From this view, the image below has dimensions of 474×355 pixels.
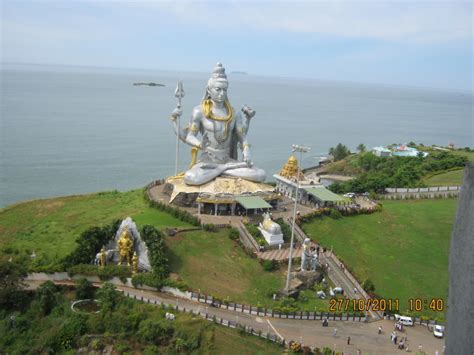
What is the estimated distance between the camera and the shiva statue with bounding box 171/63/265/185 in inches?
1084

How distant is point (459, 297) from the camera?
3.25m

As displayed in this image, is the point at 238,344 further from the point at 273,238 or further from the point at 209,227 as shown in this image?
the point at 209,227

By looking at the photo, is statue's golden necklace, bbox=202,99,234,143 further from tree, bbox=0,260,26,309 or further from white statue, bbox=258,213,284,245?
tree, bbox=0,260,26,309

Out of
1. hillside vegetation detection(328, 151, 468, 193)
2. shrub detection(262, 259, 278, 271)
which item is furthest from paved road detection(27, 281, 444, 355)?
hillside vegetation detection(328, 151, 468, 193)

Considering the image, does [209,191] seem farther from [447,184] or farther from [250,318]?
[447,184]

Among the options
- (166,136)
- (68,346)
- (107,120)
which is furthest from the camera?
(107,120)

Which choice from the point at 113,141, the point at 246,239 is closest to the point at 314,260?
the point at 246,239

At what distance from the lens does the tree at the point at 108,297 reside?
16.9m

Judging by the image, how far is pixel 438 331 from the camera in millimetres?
17234

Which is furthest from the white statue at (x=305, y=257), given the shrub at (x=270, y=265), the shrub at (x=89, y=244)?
the shrub at (x=89, y=244)

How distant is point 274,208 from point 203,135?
634cm

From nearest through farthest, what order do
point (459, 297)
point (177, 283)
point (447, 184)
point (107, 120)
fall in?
1. point (459, 297)
2. point (177, 283)
3. point (447, 184)
4. point (107, 120)

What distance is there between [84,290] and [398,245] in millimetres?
16507

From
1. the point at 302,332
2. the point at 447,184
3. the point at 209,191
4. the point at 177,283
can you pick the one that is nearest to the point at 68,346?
the point at 177,283
